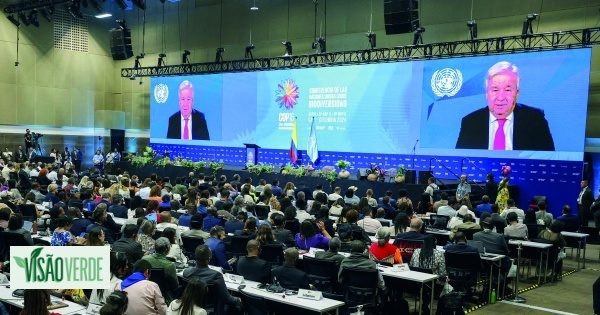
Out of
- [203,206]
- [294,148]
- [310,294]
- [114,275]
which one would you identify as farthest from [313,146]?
[114,275]

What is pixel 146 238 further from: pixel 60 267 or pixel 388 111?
pixel 388 111

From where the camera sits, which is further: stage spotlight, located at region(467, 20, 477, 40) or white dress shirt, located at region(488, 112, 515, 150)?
white dress shirt, located at region(488, 112, 515, 150)

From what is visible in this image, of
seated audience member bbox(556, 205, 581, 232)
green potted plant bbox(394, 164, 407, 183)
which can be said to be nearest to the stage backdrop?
green potted plant bbox(394, 164, 407, 183)

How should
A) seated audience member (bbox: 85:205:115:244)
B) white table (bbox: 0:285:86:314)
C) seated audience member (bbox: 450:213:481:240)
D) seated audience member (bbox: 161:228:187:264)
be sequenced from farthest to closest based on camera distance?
1. seated audience member (bbox: 450:213:481:240)
2. seated audience member (bbox: 85:205:115:244)
3. seated audience member (bbox: 161:228:187:264)
4. white table (bbox: 0:285:86:314)

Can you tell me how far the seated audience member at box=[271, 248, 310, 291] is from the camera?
564 cm

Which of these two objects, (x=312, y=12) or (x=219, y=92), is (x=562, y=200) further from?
(x=219, y=92)

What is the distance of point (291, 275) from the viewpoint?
5680mm

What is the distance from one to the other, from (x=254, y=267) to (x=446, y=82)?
40.5 ft

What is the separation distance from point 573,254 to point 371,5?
37.1 feet

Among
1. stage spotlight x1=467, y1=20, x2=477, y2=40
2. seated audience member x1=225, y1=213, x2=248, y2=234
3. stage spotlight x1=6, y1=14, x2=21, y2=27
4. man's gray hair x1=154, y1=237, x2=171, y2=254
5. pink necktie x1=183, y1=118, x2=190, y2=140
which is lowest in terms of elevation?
seated audience member x1=225, y1=213, x2=248, y2=234

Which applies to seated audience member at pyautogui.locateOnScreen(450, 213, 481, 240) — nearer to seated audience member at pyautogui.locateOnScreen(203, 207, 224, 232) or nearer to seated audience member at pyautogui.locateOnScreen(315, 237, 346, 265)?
seated audience member at pyautogui.locateOnScreen(315, 237, 346, 265)

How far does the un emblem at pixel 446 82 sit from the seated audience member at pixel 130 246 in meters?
12.5

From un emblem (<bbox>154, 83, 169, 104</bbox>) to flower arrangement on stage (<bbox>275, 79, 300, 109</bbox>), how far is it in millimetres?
6403

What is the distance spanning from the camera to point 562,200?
48.6ft
